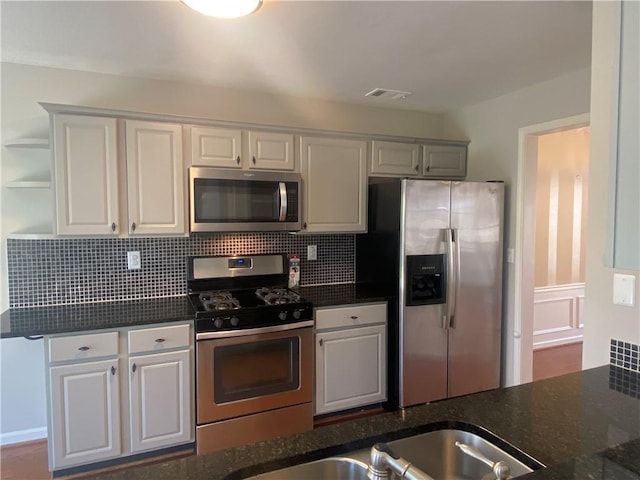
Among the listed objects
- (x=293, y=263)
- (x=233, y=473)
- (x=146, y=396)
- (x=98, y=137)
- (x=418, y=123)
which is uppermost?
(x=418, y=123)

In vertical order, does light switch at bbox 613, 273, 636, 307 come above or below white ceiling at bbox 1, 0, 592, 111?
below

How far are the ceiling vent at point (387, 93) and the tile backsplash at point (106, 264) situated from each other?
1260mm

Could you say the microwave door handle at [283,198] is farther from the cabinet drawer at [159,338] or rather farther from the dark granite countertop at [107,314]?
the cabinet drawer at [159,338]

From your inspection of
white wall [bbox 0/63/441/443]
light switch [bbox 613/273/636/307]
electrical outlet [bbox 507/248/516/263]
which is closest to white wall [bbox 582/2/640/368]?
light switch [bbox 613/273/636/307]

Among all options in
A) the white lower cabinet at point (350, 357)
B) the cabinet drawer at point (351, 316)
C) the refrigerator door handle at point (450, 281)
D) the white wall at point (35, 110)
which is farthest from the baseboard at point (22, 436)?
the refrigerator door handle at point (450, 281)

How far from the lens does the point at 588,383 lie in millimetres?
1483

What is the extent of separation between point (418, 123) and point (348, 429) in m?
3.18

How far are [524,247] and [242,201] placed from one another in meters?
2.09

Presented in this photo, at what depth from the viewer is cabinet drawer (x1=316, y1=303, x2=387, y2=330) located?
2.82m

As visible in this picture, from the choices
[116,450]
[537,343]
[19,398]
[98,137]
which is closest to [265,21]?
[98,137]

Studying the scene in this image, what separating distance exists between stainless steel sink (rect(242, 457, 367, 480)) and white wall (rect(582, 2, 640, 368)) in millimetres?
1221

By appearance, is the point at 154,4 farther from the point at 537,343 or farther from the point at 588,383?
the point at 537,343

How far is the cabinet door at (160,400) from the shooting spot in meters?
2.37

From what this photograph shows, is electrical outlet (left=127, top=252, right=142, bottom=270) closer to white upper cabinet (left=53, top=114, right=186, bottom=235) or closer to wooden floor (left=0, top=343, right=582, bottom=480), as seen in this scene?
white upper cabinet (left=53, top=114, right=186, bottom=235)
